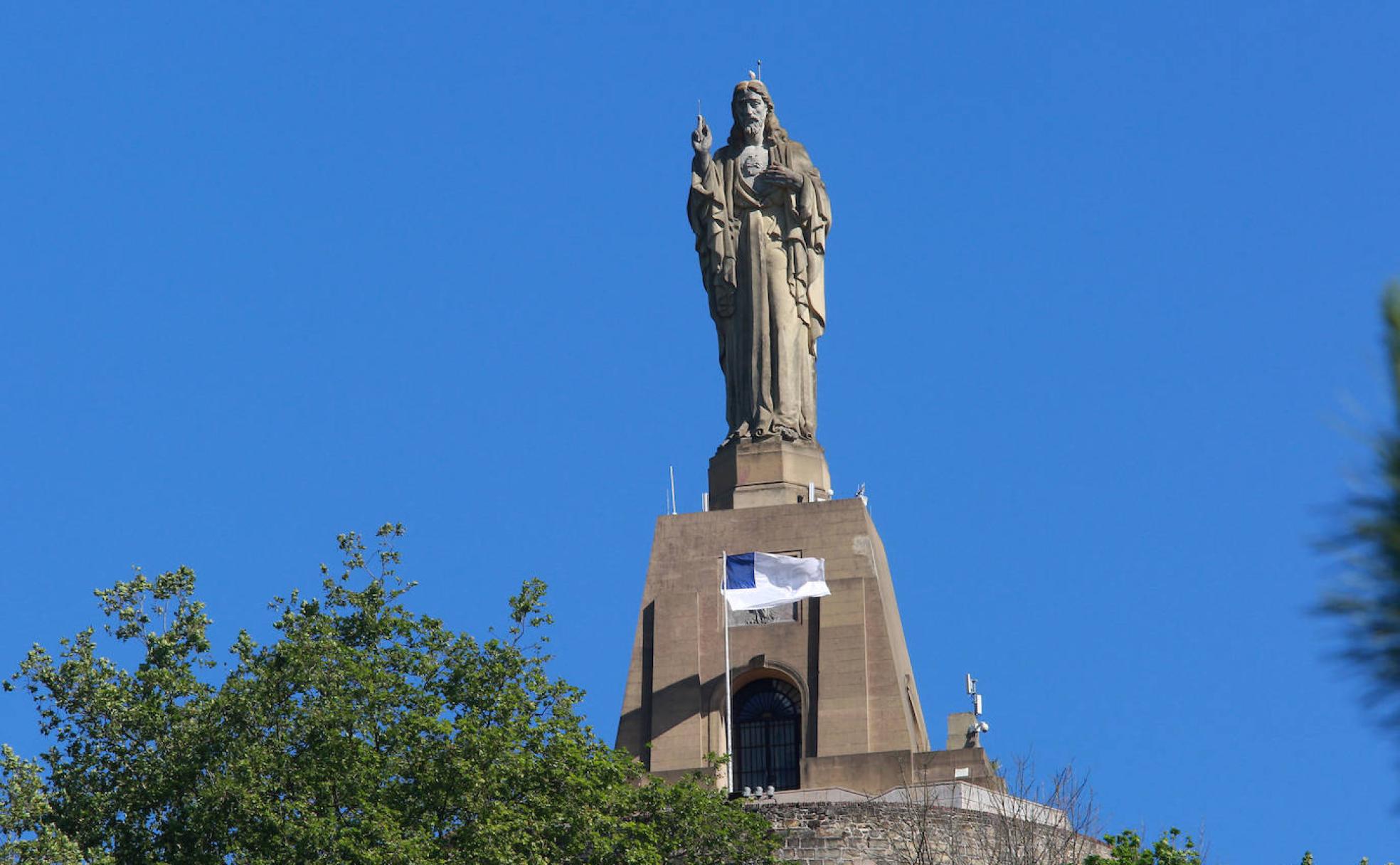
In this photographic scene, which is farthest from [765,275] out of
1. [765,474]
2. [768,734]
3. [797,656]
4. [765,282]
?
[768,734]

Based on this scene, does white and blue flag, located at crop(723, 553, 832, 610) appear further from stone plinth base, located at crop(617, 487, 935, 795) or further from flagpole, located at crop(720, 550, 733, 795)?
stone plinth base, located at crop(617, 487, 935, 795)

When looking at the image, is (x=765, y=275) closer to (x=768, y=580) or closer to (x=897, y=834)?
(x=768, y=580)

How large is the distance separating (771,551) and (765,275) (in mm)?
6103

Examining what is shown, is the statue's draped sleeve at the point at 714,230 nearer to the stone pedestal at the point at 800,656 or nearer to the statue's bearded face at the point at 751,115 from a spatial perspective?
the statue's bearded face at the point at 751,115

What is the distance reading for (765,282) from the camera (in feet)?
142

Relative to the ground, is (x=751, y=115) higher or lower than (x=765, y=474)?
higher

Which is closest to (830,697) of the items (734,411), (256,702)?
(734,411)

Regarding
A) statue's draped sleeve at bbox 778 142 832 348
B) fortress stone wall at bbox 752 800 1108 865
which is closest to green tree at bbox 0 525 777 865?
fortress stone wall at bbox 752 800 1108 865

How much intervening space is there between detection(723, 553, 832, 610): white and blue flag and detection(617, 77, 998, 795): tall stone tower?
80cm

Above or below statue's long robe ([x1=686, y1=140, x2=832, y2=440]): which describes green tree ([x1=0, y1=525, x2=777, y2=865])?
below

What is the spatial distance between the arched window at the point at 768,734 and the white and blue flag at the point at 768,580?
5.50ft

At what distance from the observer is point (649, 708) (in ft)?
132

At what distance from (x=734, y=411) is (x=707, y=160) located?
5.52 meters

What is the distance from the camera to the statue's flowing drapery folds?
42844 millimetres
